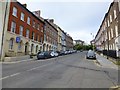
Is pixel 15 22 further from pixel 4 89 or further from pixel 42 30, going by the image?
pixel 4 89

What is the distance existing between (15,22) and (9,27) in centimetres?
260

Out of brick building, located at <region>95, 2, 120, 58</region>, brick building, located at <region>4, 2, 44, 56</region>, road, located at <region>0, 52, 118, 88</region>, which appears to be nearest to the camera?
road, located at <region>0, 52, 118, 88</region>

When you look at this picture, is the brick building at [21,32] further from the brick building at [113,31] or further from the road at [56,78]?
the brick building at [113,31]

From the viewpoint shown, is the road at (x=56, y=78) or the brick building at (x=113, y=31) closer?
→ the road at (x=56, y=78)

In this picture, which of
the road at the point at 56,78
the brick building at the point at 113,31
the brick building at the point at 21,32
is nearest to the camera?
the road at the point at 56,78

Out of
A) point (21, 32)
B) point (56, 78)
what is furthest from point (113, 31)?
point (56, 78)

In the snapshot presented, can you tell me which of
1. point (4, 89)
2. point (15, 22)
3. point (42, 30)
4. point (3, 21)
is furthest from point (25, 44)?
point (4, 89)

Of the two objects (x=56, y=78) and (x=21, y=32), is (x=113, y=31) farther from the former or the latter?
(x=56, y=78)

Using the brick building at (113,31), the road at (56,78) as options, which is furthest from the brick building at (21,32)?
the brick building at (113,31)

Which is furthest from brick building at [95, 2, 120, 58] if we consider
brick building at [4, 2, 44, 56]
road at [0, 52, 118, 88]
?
brick building at [4, 2, 44, 56]

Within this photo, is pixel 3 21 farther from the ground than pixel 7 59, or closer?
farther from the ground

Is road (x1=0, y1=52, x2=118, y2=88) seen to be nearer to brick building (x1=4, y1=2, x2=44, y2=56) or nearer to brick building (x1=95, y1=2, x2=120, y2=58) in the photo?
brick building (x1=95, y1=2, x2=120, y2=58)

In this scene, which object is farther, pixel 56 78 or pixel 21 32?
pixel 21 32

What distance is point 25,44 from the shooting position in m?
32.5
